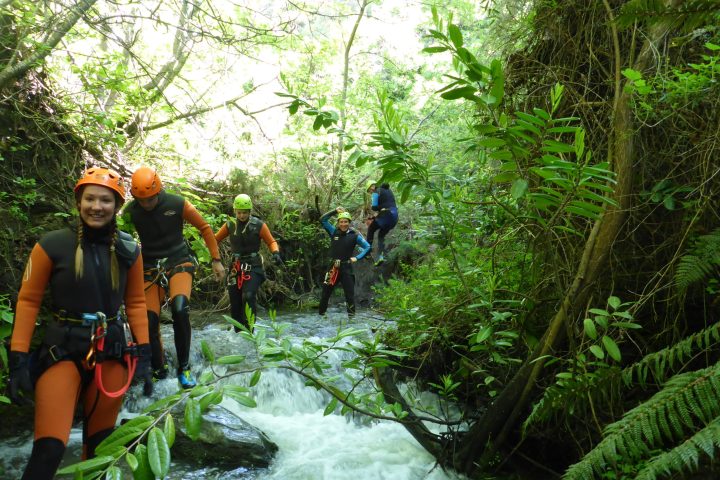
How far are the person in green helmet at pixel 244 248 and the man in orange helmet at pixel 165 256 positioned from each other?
103 inches

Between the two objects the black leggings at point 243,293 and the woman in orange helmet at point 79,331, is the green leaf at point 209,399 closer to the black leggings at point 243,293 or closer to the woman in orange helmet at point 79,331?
the woman in orange helmet at point 79,331

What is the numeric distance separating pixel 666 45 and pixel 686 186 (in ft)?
2.91

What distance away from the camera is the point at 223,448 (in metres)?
5.08

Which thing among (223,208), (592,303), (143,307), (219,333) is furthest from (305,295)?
(592,303)

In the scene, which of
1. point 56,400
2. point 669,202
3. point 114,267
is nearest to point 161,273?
point 114,267

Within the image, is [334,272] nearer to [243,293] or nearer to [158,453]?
[243,293]

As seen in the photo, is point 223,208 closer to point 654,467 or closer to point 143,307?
point 143,307

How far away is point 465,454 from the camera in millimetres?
3555

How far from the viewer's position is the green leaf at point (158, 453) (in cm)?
129

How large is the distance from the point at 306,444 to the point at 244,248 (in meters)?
3.89

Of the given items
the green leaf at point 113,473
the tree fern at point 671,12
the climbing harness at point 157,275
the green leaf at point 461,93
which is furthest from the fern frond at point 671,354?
the climbing harness at point 157,275

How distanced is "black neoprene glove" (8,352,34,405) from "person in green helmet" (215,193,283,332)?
213 inches

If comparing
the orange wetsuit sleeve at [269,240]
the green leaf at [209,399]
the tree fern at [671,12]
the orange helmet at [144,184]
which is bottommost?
the green leaf at [209,399]

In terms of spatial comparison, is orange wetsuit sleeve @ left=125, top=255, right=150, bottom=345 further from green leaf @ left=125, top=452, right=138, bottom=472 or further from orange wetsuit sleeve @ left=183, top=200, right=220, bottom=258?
green leaf @ left=125, top=452, right=138, bottom=472
